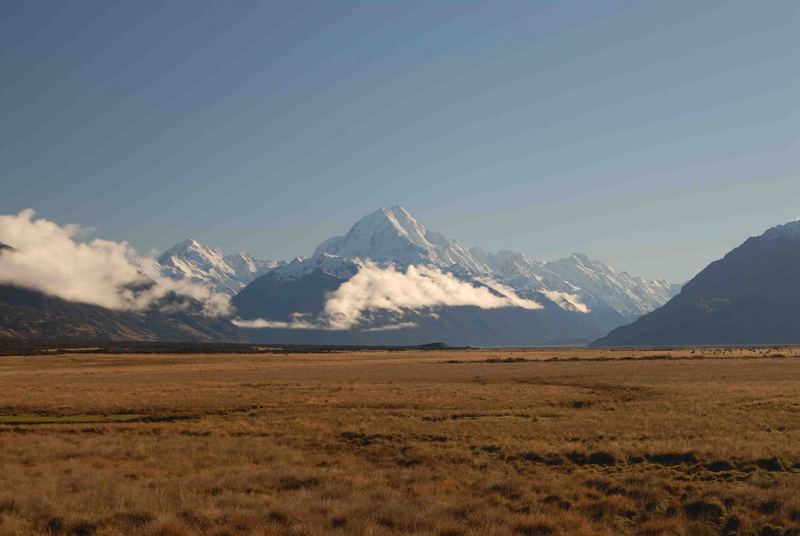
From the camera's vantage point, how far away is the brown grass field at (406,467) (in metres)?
16.6

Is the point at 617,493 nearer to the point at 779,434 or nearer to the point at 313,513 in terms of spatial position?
the point at 313,513

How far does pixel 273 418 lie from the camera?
41.6 meters

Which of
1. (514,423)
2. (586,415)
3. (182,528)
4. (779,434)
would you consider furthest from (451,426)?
(182,528)

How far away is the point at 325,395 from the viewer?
57750 mm

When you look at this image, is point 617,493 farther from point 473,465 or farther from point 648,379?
point 648,379

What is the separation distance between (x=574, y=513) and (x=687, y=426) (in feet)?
65.9

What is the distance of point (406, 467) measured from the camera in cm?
2528

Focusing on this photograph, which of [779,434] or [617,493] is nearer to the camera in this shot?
[617,493]

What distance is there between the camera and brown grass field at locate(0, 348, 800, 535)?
16.6 m

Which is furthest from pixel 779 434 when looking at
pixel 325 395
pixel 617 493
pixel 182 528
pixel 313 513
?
pixel 325 395

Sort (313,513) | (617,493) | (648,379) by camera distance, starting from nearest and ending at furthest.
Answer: (313,513)
(617,493)
(648,379)

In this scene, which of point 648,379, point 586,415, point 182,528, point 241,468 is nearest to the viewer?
point 182,528

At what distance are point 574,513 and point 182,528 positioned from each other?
10452 millimetres

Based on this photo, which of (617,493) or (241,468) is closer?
(617,493)
